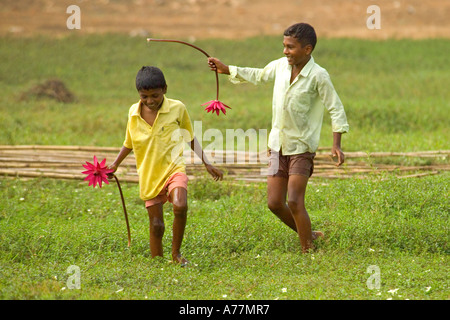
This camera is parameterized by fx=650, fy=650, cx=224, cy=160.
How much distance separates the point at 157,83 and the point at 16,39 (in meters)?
12.6

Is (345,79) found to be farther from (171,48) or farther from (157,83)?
(157,83)

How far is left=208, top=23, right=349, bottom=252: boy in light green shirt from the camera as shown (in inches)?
186

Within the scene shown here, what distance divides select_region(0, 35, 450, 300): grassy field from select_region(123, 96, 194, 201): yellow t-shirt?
0.59 meters

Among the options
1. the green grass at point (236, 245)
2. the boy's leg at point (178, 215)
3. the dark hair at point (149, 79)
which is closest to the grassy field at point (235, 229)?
the green grass at point (236, 245)

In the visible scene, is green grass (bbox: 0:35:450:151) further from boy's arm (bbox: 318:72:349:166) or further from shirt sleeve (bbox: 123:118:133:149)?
shirt sleeve (bbox: 123:118:133:149)

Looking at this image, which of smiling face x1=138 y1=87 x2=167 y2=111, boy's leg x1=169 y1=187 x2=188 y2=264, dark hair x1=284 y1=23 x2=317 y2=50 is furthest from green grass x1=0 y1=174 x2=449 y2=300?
dark hair x1=284 y1=23 x2=317 y2=50

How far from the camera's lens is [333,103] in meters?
4.69

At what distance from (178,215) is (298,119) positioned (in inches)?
44.4

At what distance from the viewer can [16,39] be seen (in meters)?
16.0

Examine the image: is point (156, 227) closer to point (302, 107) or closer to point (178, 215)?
point (178, 215)

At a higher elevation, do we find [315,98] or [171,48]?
[171,48]

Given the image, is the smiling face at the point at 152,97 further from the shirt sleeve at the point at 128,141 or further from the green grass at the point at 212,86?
the green grass at the point at 212,86

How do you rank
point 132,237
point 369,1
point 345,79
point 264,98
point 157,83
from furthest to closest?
1. point 369,1
2. point 345,79
3. point 264,98
4. point 132,237
5. point 157,83
